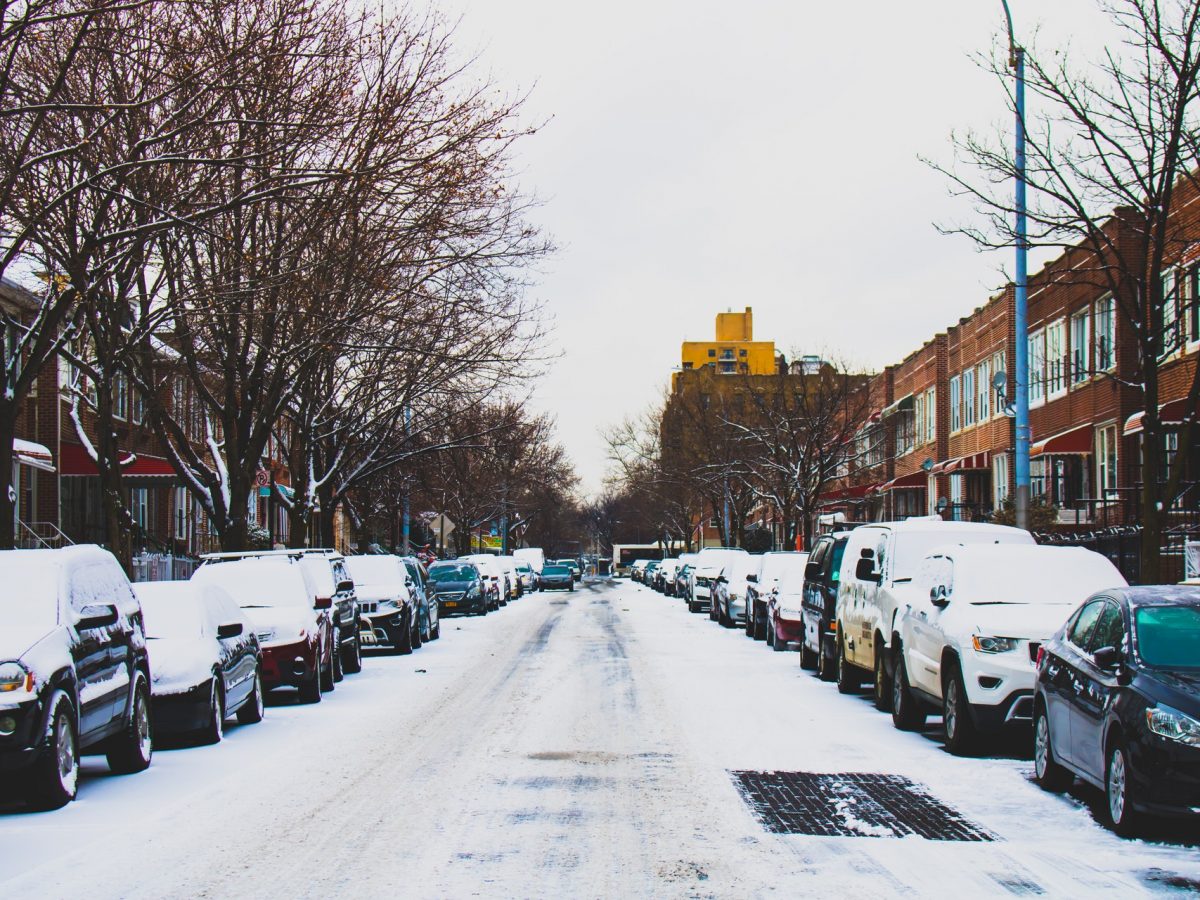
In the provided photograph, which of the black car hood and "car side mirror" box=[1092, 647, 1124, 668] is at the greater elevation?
"car side mirror" box=[1092, 647, 1124, 668]

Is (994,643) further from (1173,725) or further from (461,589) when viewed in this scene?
(461,589)

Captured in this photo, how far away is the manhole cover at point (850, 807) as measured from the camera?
9.62 metres

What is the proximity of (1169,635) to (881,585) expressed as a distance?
A: 24.9 feet

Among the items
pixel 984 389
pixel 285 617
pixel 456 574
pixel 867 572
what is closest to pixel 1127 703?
pixel 867 572

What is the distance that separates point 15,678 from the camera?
1026 cm

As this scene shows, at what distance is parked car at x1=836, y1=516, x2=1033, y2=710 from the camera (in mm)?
17109

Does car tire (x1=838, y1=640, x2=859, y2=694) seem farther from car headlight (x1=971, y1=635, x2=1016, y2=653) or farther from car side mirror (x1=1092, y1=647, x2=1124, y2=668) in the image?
car side mirror (x1=1092, y1=647, x2=1124, y2=668)

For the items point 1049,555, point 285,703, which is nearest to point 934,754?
point 1049,555

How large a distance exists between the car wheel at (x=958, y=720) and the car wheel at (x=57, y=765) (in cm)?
721

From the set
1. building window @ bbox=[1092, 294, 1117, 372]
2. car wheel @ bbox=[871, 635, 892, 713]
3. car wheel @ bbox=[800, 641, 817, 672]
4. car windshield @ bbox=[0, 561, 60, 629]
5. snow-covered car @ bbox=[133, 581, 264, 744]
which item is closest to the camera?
car windshield @ bbox=[0, 561, 60, 629]

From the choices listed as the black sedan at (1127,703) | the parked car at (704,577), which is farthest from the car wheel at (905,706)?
the parked car at (704,577)

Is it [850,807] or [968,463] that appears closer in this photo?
[850,807]

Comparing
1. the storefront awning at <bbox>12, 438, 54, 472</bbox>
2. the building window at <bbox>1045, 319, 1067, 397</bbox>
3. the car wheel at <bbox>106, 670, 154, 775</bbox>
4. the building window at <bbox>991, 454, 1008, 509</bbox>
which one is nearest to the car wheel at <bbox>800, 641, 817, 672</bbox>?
the car wheel at <bbox>106, 670, 154, 775</bbox>

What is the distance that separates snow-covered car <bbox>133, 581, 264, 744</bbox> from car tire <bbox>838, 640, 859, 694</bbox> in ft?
24.3
